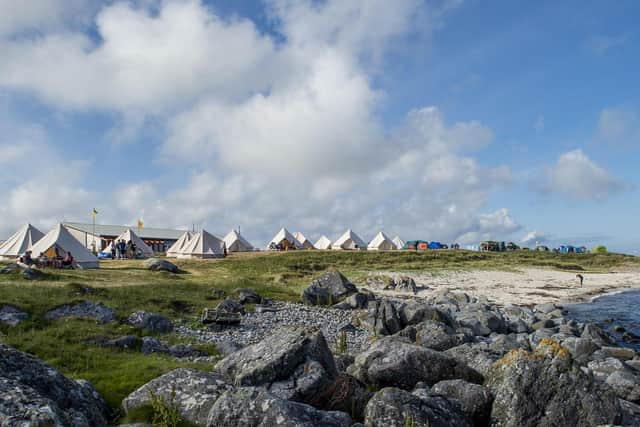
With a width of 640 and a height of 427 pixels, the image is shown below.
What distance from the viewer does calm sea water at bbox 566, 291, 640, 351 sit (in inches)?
1122

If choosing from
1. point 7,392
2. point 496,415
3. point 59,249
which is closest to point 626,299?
point 496,415

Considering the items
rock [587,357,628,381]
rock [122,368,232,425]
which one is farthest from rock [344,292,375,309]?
rock [122,368,232,425]

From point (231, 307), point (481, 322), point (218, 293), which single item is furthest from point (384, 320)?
point (218, 293)

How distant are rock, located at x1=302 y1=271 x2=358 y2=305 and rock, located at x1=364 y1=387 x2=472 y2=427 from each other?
65.1 feet

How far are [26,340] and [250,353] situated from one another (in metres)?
8.82

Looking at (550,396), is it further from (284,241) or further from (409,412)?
(284,241)

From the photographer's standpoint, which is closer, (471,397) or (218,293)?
(471,397)

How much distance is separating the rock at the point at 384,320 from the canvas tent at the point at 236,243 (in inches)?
2188

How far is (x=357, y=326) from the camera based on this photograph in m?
22.4

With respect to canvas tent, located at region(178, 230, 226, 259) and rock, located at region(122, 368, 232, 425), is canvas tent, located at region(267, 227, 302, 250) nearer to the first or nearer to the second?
canvas tent, located at region(178, 230, 226, 259)

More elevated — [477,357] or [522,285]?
[477,357]

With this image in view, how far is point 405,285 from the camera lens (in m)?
39.2

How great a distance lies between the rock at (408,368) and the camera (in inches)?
377

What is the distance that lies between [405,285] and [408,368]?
30313mm
